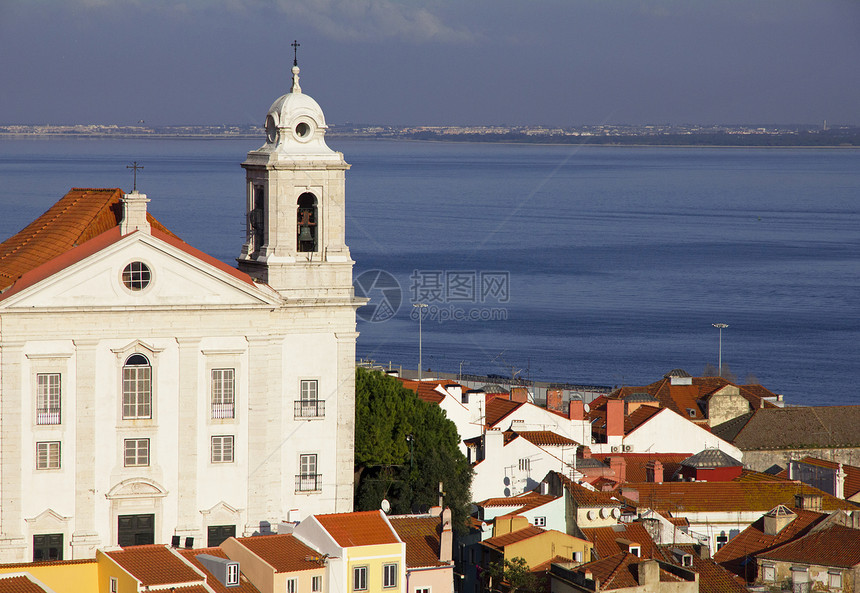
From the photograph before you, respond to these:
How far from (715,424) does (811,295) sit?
186ft

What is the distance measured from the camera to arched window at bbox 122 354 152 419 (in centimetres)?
3456

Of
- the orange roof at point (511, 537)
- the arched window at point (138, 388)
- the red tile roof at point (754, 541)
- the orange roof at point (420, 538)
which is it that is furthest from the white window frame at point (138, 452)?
the red tile roof at point (754, 541)

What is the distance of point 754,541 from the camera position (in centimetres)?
3759

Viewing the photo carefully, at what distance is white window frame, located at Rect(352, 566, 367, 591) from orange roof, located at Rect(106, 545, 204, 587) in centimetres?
375

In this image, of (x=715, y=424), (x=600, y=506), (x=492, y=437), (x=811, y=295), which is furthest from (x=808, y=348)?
(x=600, y=506)

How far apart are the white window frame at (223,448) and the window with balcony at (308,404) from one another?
5.89 feet

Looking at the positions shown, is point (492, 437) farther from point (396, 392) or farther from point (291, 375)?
point (291, 375)

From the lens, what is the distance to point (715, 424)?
62.4 meters

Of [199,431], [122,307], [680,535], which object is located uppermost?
[122,307]

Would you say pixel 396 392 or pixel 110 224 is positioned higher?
pixel 110 224

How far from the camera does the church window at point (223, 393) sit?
3541 centimetres

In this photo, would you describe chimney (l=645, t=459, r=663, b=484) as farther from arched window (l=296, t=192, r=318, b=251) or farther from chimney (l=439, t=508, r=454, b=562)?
arched window (l=296, t=192, r=318, b=251)

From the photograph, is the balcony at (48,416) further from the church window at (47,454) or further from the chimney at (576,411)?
the chimney at (576,411)

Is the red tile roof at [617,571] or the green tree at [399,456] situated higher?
the green tree at [399,456]
